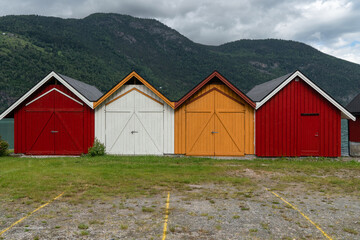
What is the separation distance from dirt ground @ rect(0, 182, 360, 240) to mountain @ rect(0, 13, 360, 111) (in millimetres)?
91363

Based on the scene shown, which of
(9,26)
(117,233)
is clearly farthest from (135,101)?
(9,26)

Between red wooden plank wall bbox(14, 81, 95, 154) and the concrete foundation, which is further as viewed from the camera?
the concrete foundation

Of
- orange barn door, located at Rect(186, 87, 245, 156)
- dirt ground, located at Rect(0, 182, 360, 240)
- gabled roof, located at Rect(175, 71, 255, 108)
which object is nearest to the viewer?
dirt ground, located at Rect(0, 182, 360, 240)

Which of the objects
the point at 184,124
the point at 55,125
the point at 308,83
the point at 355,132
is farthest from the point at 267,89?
the point at 55,125

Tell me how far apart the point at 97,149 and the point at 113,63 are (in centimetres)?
13627

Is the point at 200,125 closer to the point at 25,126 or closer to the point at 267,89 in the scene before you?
the point at 267,89

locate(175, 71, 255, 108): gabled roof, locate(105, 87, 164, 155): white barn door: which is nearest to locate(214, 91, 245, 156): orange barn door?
locate(175, 71, 255, 108): gabled roof

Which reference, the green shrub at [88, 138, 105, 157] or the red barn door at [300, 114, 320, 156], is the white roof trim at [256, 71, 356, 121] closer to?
the red barn door at [300, 114, 320, 156]

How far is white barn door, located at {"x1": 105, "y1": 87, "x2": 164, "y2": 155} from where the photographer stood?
18.0 meters

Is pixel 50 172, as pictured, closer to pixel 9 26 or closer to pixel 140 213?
pixel 140 213

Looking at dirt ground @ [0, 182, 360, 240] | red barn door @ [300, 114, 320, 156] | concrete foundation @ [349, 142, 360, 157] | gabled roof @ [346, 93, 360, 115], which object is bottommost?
dirt ground @ [0, 182, 360, 240]

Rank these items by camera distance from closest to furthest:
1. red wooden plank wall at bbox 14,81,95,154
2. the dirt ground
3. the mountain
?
the dirt ground, red wooden plank wall at bbox 14,81,95,154, the mountain

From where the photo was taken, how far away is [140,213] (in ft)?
23.1

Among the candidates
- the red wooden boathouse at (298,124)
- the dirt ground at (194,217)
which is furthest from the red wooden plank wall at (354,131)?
the dirt ground at (194,217)
